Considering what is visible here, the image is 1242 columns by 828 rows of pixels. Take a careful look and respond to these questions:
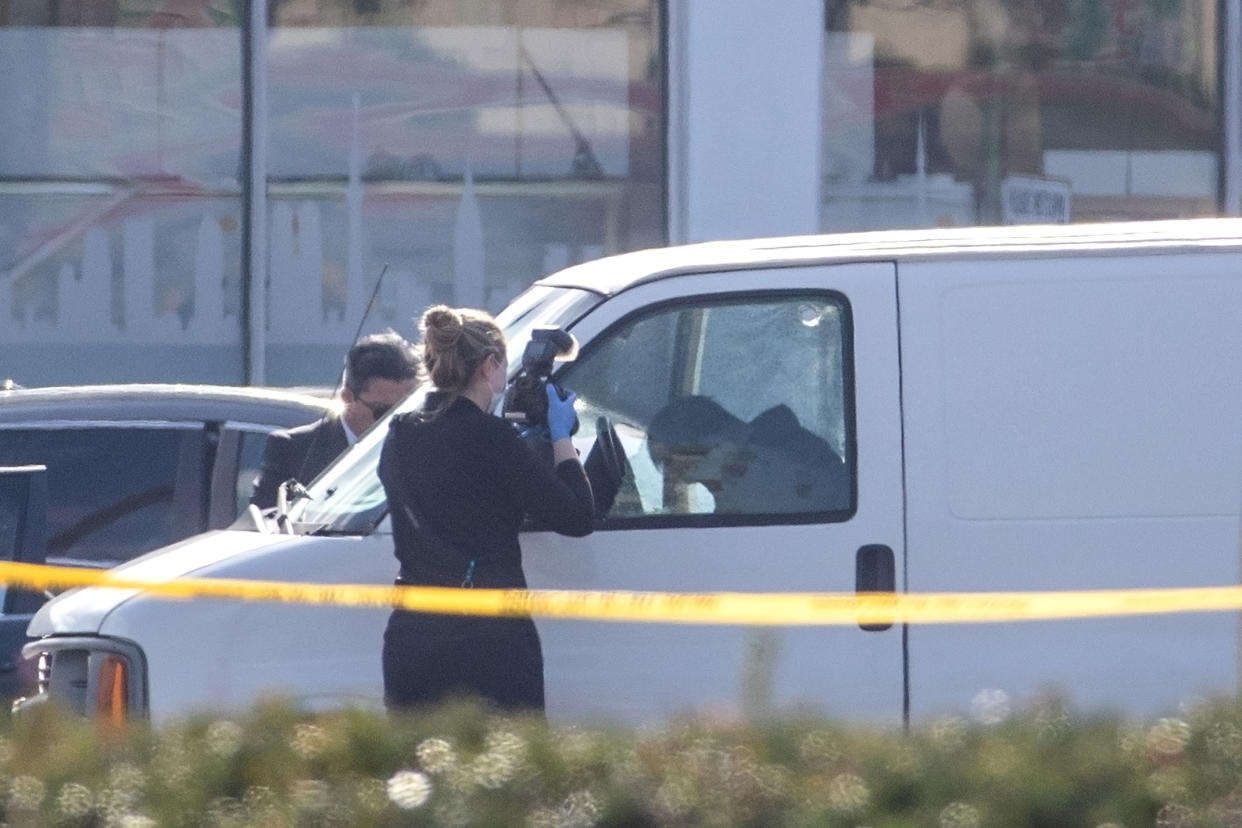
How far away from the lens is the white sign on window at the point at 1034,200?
10.6 metres

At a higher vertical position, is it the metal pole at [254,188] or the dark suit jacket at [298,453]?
the metal pole at [254,188]

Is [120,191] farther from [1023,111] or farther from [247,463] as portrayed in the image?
[1023,111]

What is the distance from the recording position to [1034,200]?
1079 centimetres

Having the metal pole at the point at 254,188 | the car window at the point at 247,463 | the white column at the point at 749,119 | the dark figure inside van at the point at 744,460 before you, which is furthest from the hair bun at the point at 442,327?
the metal pole at the point at 254,188

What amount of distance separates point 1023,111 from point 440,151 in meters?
3.69

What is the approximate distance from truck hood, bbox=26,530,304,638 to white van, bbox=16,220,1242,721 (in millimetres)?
14

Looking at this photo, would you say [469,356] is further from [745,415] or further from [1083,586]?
[1083,586]

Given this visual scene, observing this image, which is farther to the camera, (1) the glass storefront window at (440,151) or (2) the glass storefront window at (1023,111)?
(2) the glass storefront window at (1023,111)

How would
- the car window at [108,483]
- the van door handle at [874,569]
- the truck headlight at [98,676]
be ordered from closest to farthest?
1. the van door handle at [874,569]
2. the truck headlight at [98,676]
3. the car window at [108,483]

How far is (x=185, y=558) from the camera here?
441 cm

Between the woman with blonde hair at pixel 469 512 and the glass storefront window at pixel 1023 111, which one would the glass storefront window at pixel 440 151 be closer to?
the glass storefront window at pixel 1023 111

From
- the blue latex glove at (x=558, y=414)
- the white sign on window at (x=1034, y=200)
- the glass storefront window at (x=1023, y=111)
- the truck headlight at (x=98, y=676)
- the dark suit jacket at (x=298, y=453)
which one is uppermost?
the glass storefront window at (x=1023, y=111)

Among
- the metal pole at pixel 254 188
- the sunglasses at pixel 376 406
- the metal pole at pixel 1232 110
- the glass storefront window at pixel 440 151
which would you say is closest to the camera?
the sunglasses at pixel 376 406

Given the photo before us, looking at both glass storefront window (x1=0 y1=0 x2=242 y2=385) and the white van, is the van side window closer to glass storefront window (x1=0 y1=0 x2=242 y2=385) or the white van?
the white van
